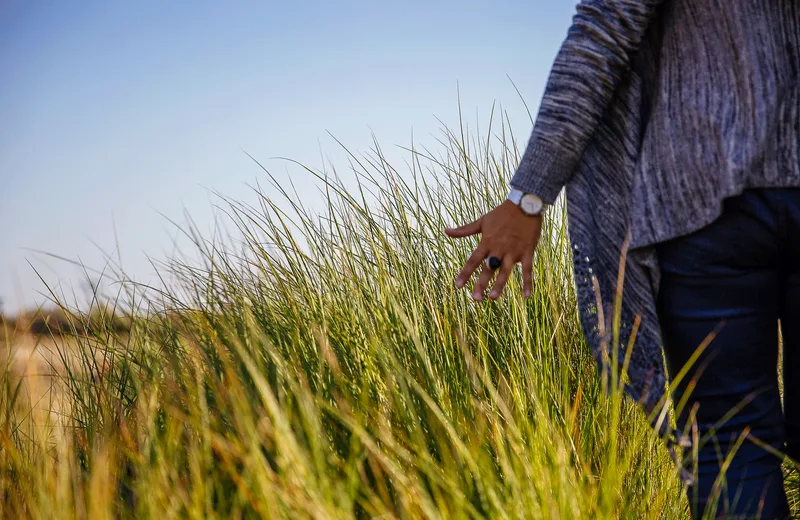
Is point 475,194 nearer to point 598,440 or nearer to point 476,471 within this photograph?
point 598,440

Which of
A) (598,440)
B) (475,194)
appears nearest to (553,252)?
(475,194)

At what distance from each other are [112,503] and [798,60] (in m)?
1.24

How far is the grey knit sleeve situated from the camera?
98 cm

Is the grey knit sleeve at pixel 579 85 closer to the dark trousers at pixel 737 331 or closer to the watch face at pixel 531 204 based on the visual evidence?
the watch face at pixel 531 204

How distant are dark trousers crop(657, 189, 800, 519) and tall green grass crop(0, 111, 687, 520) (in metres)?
0.14

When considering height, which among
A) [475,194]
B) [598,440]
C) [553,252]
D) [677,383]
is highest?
[475,194]

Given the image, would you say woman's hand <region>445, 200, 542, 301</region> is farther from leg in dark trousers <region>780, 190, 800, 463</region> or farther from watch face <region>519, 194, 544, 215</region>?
Answer: leg in dark trousers <region>780, 190, 800, 463</region>

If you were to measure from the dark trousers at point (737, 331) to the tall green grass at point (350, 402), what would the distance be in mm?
141

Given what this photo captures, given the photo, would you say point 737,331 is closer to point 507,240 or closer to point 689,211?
point 689,211

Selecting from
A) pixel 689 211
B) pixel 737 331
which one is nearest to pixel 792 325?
pixel 737 331

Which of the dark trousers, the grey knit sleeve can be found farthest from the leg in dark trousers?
the grey knit sleeve

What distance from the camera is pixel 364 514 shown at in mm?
1115

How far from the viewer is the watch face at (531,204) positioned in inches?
41.8

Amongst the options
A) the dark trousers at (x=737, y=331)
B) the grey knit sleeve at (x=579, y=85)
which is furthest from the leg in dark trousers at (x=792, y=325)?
the grey knit sleeve at (x=579, y=85)
